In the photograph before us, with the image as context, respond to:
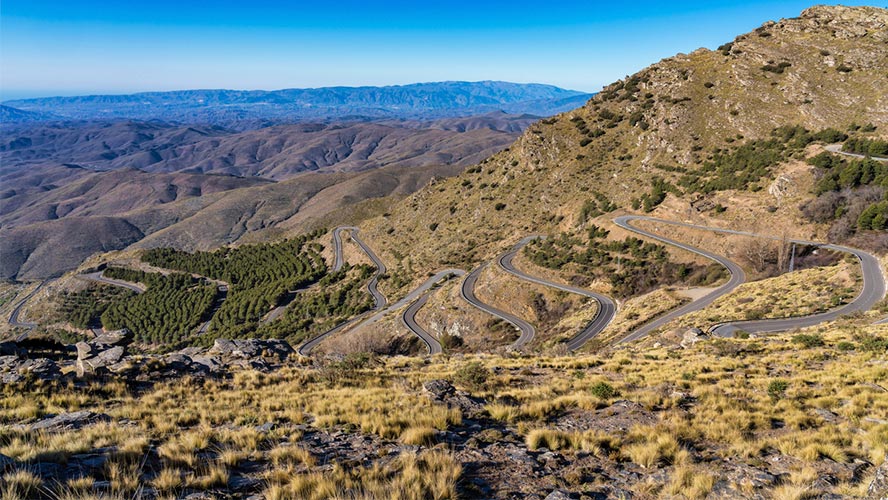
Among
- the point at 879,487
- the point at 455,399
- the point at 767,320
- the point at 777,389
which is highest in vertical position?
the point at 879,487

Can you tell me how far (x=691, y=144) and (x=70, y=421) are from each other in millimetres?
81307

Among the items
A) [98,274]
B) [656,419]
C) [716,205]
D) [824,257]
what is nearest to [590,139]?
[716,205]

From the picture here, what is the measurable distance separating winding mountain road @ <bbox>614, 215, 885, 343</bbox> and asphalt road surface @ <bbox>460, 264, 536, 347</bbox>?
12.8 meters

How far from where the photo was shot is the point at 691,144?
2822 inches

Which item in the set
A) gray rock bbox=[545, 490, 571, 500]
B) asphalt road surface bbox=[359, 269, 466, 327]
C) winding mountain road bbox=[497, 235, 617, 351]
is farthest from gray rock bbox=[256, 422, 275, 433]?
asphalt road surface bbox=[359, 269, 466, 327]

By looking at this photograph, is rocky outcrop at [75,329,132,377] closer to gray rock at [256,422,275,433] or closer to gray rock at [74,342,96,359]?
gray rock at [74,342,96,359]

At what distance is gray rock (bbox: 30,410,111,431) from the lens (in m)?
10.5

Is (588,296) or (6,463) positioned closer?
(6,463)

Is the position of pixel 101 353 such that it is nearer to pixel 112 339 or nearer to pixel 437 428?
pixel 112 339

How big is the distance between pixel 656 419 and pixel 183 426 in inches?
481

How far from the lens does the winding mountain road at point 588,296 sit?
134 ft

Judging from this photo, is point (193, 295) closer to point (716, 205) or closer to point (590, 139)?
point (590, 139)

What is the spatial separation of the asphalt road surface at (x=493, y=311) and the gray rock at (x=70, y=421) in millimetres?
36971

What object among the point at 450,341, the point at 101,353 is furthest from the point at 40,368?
the point at 450,341
